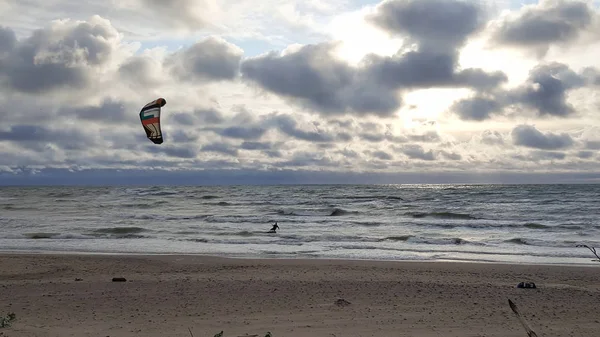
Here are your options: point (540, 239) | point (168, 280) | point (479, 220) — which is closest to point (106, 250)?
point (168, 280)

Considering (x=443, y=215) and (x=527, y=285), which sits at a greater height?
(x=527, y=285)

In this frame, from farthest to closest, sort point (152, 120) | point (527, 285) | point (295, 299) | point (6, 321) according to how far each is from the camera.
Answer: point (527, 285) < point (152, 120) < point (295, 299) < point (6, 321)

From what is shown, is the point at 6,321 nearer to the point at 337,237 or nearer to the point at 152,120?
the point at 152,120

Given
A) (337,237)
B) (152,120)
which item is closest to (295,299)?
(152,120)

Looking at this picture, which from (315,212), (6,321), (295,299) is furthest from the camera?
(315,212)

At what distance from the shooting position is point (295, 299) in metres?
9.49

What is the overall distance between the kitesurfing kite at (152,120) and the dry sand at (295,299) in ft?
10.2

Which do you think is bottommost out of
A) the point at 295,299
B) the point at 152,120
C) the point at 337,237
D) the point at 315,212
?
the point at 315,212

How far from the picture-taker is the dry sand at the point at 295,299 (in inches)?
305

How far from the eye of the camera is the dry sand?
775cm

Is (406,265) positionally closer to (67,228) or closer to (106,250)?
(106,250)

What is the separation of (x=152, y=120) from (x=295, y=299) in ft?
14.8

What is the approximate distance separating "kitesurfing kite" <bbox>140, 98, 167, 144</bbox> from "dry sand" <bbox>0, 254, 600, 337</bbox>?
3.11 meters

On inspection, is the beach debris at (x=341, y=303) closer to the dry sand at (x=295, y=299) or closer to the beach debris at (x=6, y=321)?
the dry sand at (x=295, y=299)
